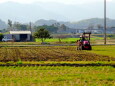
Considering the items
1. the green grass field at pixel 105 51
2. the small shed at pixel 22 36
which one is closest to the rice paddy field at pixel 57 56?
the green grass field at pixel 105 51

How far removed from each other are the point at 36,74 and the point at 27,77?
3.63 ft

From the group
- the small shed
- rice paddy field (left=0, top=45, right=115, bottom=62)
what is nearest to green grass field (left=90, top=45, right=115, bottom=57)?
rice paddy field (left=0, top=45, right=115, bottom=62)

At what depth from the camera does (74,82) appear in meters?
13.0

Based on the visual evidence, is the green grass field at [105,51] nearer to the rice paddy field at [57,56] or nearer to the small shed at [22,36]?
the rice paddy field at [57,56]

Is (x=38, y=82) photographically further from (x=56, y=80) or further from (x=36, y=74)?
(x=36, y=74)

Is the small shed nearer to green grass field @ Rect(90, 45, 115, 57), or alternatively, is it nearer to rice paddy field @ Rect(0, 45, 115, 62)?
green grass field @ Rect(90, 45, 115, 57)

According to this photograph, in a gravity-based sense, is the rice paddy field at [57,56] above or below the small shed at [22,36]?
below

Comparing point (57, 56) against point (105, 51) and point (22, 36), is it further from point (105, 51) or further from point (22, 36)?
point (22, 36)

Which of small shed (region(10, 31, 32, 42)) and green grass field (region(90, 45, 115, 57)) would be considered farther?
small shed (region(10, 31, 32, 42))

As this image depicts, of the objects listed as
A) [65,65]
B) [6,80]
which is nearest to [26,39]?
[65,65]

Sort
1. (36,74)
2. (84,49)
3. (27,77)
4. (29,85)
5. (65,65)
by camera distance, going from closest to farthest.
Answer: (29,85)
(27,77)
(36,74)
(65,65)
(84,49)

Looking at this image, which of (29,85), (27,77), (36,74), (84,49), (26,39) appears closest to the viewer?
(29,85)

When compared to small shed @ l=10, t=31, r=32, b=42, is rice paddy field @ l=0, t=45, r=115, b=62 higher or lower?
lower

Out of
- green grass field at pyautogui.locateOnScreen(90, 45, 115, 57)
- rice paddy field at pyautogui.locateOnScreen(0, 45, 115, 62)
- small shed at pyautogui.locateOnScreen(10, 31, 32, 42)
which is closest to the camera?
rice paddy field at pyautogui.locateOnScreen(0, 45, 115, 62)
